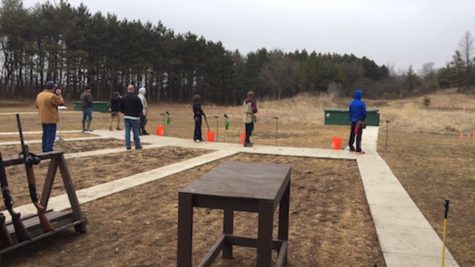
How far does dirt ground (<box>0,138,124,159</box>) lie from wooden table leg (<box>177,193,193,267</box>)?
9429 millimetres

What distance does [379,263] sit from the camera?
450 centimetres

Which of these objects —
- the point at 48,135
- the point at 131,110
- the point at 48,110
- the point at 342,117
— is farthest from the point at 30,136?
the point at 342,117

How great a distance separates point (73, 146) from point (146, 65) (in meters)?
46.6

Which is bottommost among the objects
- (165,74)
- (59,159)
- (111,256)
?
(111,256)

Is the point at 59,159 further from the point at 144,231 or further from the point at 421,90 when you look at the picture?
the point at 421,90

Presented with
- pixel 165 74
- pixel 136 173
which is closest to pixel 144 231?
pixel 136 173

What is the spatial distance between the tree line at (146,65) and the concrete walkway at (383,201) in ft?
144

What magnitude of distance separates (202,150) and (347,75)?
262ft

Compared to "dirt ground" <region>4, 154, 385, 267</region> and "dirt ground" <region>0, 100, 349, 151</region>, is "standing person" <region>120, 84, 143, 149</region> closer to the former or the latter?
"dirt ground" <region>0, 100, 349, 151</region>

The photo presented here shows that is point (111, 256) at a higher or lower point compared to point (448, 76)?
lower

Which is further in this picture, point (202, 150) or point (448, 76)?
point (448, 76)

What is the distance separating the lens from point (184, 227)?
3.35 metres

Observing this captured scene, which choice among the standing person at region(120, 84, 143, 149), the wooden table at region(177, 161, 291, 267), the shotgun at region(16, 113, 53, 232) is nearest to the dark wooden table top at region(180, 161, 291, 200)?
the wooden table at region(177, 161, 291, 267)

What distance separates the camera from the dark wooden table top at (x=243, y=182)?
3295 mm
